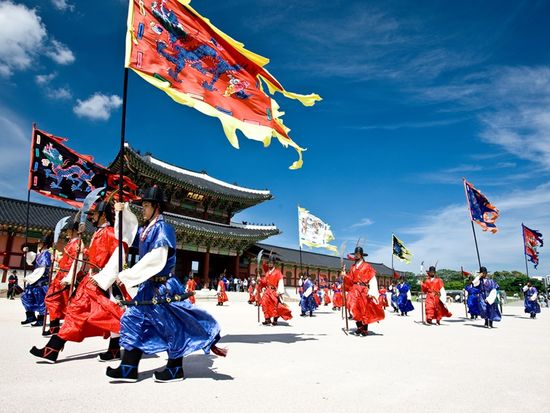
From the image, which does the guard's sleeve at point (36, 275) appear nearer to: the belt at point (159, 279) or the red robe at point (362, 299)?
the belt at point (159, 279)

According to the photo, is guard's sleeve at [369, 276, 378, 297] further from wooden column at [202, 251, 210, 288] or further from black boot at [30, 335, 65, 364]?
wooden column at [202, 251, 210, 288]

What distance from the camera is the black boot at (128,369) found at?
131 inches

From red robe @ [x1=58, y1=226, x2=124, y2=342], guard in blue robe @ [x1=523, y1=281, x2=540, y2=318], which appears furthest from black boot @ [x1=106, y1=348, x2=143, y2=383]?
guard in blue robe @ [x1=523, y1=281, x2=540, y2=318]

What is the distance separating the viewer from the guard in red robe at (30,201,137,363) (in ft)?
13.3

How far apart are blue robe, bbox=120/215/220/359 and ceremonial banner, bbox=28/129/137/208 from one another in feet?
15.9

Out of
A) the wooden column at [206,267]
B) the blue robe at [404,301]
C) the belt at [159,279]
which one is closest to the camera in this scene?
the belt at [159,279]

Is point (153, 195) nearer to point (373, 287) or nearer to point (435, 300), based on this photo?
point (373, 287)

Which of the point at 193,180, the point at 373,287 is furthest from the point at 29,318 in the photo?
the point at 193,180

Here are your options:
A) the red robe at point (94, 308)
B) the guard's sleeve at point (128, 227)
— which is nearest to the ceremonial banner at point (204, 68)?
the guard's sleeve at point (128, 227)

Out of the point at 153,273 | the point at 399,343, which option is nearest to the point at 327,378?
the point at 153,273

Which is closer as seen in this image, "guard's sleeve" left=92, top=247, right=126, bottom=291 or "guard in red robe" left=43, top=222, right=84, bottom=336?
"guard's sleeve" left=92, top=247, right=126, bottom=291

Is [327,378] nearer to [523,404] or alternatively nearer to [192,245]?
[523,404]

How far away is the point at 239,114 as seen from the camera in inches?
225

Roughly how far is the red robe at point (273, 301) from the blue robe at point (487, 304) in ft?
19.9
